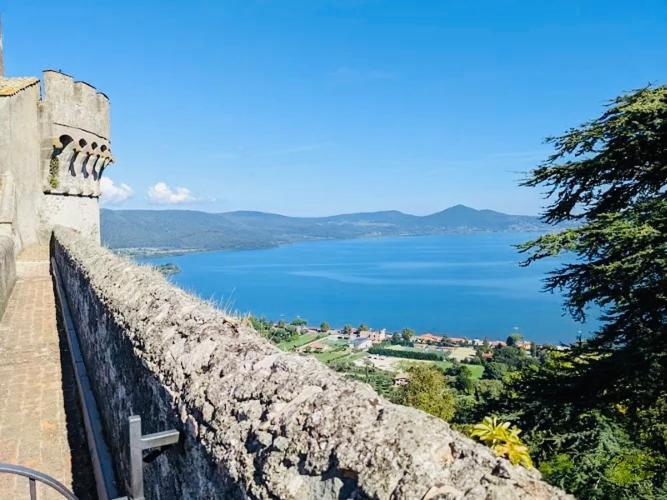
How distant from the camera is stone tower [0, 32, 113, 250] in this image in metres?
14.4

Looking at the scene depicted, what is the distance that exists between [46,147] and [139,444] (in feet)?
52.9

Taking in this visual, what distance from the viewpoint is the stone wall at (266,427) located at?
1288 mm

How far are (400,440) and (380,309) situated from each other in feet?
283

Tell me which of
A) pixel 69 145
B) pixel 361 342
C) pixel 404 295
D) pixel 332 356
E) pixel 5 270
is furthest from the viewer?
pixel 404 295

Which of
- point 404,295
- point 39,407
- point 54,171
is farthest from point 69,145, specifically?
point 404,295

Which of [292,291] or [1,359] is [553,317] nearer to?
[292,291]

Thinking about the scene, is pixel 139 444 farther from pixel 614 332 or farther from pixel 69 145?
pixel 69 145

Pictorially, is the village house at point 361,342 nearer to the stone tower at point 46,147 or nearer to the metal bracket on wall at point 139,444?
the stone tower at point 46,147

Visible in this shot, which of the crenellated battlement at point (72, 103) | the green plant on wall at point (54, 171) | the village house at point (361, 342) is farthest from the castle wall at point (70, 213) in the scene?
the village house at point (361, 342)

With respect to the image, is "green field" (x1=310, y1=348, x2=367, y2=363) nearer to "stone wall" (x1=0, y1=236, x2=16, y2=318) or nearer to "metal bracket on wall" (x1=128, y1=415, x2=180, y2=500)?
"metal bracket on wall" (x1=128, y1=415, x2=180, y2=500)

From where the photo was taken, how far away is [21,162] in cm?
1497

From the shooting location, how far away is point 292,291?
313ft

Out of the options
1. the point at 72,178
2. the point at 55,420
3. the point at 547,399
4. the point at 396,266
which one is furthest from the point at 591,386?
the point at 396,266

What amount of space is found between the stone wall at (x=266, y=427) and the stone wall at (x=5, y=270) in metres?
7.68
